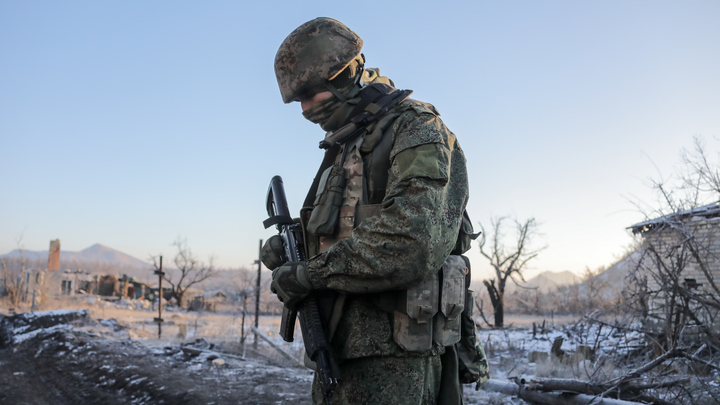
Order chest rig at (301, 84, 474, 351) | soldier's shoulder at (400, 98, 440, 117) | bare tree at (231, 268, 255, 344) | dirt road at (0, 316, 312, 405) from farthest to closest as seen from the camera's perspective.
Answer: bare tree at (231, 268, 255, 344) < dirt road at (0, 316, 312, 405) < soldier's shoulder at (400, 98, 440, 117) < chest rig at (301, 84, 474, 351)

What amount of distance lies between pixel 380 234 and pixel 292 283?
1.41 ft

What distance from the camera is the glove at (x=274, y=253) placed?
2.26m

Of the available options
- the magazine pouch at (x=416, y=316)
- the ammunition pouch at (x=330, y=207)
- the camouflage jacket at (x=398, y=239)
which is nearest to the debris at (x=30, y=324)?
the ammunition pouch at (x=330, y=207)

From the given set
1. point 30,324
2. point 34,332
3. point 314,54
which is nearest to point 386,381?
point 314,54

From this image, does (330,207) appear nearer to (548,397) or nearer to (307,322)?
(307,322)

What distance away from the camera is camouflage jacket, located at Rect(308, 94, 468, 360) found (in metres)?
1.58

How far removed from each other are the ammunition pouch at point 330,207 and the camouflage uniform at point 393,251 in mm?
36

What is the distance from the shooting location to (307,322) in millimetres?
1851

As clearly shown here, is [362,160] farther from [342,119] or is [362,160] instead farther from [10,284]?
[10,284]

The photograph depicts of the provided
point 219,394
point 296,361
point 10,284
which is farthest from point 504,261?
point 10,284

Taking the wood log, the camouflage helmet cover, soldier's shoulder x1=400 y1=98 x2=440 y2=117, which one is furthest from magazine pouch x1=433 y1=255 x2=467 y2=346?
the wood log

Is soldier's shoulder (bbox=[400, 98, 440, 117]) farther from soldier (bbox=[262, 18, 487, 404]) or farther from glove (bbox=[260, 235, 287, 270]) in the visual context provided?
glove (bbox=[260, 235, 287, 270])

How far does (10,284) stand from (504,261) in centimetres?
2240

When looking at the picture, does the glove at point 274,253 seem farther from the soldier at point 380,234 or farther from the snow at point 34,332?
the snow at point 34,332
